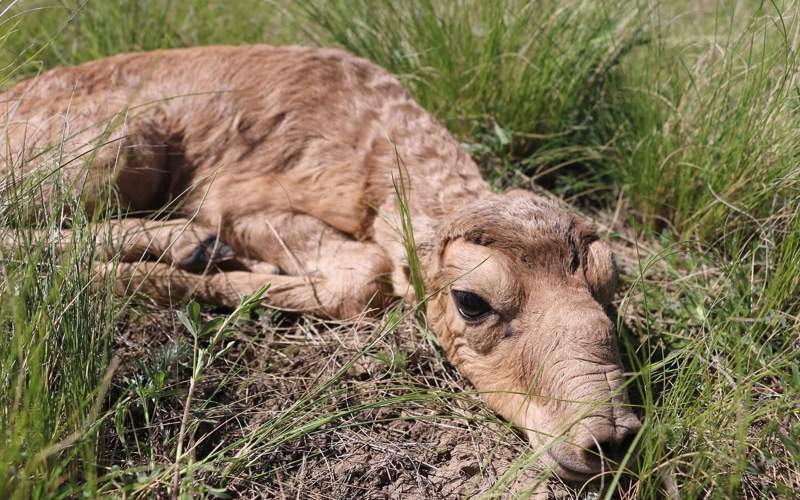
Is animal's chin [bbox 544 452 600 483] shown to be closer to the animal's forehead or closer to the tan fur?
the tan fur

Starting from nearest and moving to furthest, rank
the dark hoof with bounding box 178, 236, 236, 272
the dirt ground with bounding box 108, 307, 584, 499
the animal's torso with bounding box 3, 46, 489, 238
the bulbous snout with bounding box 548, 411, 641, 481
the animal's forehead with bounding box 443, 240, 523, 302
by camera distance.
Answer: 1. the bulbous snout with bounding box 548, 411, 641, 481
2. the dirt ground with bounding box 108, 307, 584, 499
3. the animal's forehead with bounding box 443, 240, 523, 302
4. the dark hoof with bounding box 178, 236, 236, 272
5. the animal's torso with bounding box 3, 46, 489, 238

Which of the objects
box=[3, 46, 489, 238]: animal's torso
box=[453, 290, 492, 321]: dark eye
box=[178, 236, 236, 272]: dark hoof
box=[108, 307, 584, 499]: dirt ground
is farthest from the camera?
box=[3, 46, 489, 238]: animal's torso

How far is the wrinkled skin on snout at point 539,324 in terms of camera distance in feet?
9.48

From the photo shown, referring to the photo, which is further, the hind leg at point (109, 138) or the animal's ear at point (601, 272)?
the hind leg at point (109, 138)

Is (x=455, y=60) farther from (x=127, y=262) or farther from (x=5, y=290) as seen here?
(x=5, y=290)

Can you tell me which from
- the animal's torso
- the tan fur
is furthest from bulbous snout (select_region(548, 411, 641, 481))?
the animal's torso

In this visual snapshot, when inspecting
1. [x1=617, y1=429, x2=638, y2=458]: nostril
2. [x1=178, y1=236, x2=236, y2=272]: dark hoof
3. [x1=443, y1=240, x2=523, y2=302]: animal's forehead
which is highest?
[x1=178, y1=236, x2=236, y2=272]: dark hoof

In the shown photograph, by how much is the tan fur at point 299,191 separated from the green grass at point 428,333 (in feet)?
0.74

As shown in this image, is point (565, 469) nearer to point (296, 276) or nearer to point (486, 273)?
point (486, 273)

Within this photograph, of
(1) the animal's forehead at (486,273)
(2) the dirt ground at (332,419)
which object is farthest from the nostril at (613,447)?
(1) the animal's forehead at (486,273)

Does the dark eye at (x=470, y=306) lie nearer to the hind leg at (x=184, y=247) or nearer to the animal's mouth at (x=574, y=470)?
the animal's mouth at (x=574, y=470)

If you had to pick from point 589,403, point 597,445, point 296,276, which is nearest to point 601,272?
point 589,403

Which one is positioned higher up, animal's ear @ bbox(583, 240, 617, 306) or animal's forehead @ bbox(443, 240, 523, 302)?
animal's forehead @ bbox(443, 240, 523, 302)

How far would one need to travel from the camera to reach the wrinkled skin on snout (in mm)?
2889
